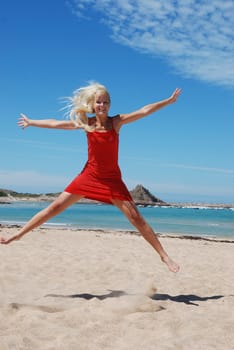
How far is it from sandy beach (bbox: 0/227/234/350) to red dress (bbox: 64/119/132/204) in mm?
1242

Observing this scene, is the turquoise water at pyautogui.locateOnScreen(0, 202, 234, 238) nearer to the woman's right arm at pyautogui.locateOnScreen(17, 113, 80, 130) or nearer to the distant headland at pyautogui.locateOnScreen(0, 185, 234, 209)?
the woman's right arm at pyautogui.locateOnScreen(17, 113, 80, 130)

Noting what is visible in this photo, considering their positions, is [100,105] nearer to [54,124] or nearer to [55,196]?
[54,124]

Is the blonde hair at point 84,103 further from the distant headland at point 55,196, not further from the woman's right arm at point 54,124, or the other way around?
the distant headland at point 55,196

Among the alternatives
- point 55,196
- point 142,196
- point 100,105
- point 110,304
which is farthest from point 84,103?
point 55,196

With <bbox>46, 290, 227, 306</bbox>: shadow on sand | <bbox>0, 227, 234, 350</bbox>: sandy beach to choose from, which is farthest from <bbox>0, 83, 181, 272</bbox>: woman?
<bbox>0, 227, 234, 350</bbox>: sandy beach

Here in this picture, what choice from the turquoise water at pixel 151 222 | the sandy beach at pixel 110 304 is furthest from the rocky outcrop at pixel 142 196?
the sandy beach at pixel 110 304

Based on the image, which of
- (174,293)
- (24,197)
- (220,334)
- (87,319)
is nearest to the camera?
(220,334)

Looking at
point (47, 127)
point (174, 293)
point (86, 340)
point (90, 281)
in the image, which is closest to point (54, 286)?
point (90, 281)

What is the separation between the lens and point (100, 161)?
227 inches

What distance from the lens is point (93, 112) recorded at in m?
5.91

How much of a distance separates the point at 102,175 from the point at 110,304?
1502 millimetres

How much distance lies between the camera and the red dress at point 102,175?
5.71m

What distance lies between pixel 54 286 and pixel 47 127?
2.17 meters

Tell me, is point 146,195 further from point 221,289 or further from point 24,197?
point 221,289
